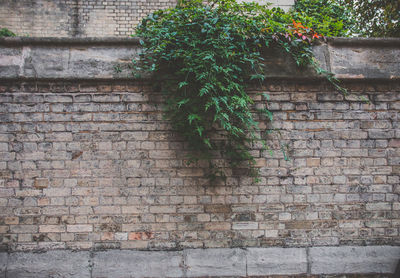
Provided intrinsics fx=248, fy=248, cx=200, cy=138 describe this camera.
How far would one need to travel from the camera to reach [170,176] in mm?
3061

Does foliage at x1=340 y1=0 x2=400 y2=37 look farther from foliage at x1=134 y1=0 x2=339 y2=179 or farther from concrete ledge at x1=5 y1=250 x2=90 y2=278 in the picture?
concrete ledge at x1=5 y1=250 x2=90 y2=278

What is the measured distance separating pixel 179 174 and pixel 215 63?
4.55 feet

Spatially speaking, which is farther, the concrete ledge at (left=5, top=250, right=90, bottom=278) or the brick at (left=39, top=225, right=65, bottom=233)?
the brick at (left=39, top=225, right=65, bottom=233)

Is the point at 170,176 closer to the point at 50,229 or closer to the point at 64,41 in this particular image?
the point at 50,229

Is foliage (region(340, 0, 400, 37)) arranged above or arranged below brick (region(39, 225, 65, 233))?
above

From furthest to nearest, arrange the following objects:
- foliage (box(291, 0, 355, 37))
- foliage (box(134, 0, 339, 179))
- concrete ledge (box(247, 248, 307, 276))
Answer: foliage (box(291, 0, 355, 37)) → concrete ledge (box(247, 248, 307, 276)) → foliage (box(134, 0, 339, 179))

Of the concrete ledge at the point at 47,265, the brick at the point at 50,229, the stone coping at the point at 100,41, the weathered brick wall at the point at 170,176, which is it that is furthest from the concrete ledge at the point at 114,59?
the concrete ledge at the point at 47,265

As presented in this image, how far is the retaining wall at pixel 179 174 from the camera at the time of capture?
118 inches

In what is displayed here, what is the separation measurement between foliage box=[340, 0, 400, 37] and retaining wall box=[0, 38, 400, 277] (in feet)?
15.0

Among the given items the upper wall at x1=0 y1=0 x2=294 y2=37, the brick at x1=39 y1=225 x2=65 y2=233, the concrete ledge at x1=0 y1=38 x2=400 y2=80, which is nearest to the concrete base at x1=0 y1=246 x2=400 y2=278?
the brick at x1=39 y1=225 x2=65 y2=233

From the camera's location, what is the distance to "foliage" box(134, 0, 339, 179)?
2816 mm

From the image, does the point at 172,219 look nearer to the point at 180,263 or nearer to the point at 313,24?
the point at 180,263

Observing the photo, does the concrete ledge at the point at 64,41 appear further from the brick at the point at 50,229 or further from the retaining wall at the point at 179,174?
the brick at the point at 50,229

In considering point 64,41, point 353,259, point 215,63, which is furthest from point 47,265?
point 353,259
